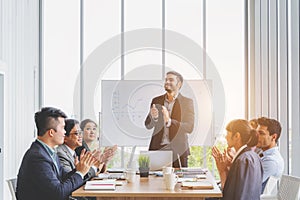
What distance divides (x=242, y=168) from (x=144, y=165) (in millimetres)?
1069

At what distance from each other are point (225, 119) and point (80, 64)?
2229mm

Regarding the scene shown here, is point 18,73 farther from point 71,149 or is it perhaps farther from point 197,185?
point 197,185

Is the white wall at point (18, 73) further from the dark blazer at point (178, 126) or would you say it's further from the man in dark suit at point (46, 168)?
the man in dark suit at point (46, 168)

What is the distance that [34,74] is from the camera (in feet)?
22.7

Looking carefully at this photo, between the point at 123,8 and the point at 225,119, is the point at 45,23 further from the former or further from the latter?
the point at 225,119

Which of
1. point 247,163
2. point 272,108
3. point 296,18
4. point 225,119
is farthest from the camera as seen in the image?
point 225,119

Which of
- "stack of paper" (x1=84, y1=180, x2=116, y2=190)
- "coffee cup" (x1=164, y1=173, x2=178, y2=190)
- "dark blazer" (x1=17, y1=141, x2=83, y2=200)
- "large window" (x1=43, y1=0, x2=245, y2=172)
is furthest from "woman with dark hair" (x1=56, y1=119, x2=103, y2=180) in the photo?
"large window" (x1=43, y1=0, x2=245, y2=172)

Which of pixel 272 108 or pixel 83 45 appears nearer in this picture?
pixel 272 108

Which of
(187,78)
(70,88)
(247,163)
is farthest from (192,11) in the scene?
(247,163)

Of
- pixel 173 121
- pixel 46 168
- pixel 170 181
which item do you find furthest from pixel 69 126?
pixel 173 121

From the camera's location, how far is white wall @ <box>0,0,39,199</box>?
5.94m

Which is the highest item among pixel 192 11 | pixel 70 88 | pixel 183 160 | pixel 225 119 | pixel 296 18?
pixel 192 11

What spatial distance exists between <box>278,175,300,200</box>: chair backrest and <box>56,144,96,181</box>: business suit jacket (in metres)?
1.62

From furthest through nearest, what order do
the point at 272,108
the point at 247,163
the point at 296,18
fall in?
1. the point at 272,108
2. the point at 296,18
3. the point at 247,163
